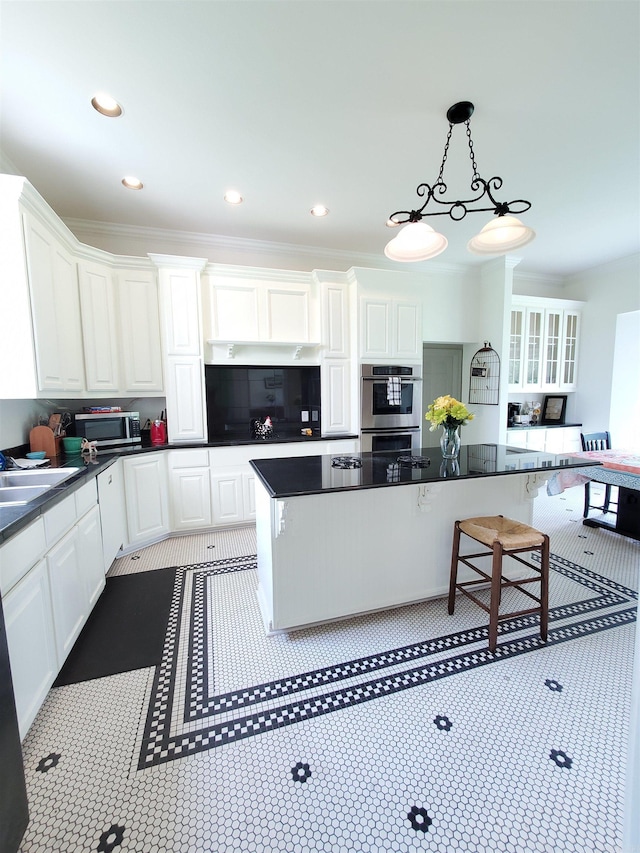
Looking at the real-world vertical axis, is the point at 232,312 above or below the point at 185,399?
above

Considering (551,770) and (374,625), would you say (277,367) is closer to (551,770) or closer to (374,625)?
(374,625)

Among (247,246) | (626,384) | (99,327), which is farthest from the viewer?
(626,384)

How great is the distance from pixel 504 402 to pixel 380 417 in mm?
1682

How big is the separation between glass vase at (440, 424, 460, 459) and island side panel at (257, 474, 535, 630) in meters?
0.23

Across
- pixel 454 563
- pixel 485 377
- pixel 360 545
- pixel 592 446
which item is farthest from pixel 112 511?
pixel 592 446

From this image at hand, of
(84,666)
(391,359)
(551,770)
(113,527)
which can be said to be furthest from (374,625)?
(391,359)

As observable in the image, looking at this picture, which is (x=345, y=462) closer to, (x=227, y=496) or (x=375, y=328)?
(x=227, y=496)

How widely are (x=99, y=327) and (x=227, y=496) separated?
187 cm

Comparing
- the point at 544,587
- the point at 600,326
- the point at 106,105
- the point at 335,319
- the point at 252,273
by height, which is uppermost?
the point at 106,105

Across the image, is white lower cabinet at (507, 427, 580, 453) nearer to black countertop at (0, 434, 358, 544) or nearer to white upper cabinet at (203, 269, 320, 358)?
black countertop at (0, 434, 358, 544)

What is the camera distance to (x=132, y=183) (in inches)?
104

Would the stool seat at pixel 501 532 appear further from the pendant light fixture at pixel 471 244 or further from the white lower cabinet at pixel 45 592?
the white lower cabinet at pixel 45 592

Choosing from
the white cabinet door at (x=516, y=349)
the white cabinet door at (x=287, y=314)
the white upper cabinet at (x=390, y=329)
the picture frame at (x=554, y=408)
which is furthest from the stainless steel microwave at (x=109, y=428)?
the picture frame at (x=554, y=408)

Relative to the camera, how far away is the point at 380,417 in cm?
379
